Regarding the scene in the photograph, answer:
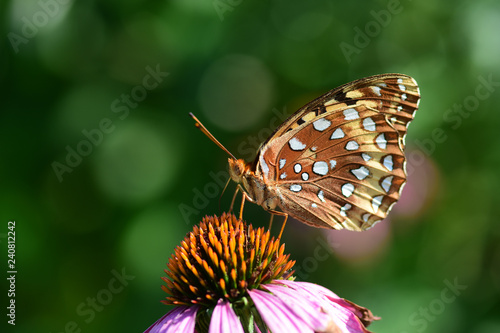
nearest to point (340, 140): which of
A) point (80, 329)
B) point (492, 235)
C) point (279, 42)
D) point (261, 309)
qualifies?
point (261, 309)

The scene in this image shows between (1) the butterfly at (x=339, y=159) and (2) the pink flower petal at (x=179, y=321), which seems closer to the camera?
(2) the pink flower petal at (x=179, y=321)

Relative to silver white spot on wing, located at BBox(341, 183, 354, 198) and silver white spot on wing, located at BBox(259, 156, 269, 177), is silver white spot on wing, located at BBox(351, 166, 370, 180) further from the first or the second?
silver white spot on wing, located at BBox(259, 156, 269, 177)

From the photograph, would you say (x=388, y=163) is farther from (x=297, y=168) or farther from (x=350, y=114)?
(x=297, y=168)

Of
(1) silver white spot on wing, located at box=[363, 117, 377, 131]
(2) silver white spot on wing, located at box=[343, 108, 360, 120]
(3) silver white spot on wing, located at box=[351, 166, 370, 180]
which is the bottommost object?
(3) silver white spot on wing, located at box=[351, 166, 370, 180]

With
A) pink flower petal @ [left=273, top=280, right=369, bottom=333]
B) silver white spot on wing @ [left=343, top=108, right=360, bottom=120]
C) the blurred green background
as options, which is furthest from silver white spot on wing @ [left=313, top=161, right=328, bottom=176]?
the blurred green background

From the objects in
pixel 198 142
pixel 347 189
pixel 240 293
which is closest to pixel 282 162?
pixel 347 189

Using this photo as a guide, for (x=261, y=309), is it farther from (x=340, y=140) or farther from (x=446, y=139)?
(x=446, y=139)

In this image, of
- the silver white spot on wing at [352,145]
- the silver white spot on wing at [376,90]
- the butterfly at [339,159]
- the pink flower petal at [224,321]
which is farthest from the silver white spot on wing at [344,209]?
the pink flower petal at [224,321]

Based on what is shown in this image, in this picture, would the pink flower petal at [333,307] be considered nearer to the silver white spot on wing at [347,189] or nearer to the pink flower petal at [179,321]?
the pink flower petal at [179,321]
